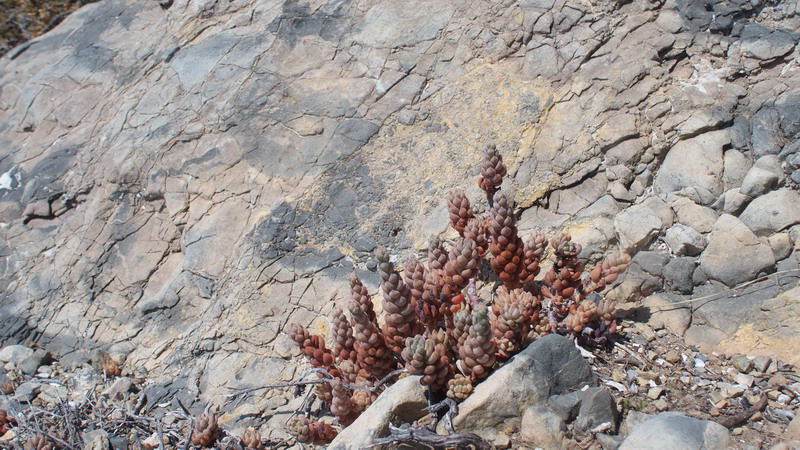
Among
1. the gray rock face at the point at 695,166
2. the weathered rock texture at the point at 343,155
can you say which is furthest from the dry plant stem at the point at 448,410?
the gray rock face at the point at 695,166

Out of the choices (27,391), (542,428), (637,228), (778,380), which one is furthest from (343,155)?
(778,380)

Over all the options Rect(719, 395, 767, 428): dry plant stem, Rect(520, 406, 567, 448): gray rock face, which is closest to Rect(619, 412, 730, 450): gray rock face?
Rect(719, 395, 767, 428): dry plant stem

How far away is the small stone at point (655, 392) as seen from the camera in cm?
346

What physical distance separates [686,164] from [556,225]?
92 cm

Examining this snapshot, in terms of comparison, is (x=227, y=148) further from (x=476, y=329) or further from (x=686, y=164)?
(x=686, y=164)

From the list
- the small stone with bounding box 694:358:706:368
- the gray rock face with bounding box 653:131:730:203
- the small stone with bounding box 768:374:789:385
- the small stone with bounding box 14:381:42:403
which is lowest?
the small stone with bounding box 768:374:789:385

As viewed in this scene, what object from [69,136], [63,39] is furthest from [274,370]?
[63,39]

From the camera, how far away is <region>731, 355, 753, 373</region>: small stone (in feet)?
11.5

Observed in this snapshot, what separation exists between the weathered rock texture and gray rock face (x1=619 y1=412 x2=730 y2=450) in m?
1.14

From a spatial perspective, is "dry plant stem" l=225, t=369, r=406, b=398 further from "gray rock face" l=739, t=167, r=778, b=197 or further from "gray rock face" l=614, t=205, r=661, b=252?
"gray rock face" l=739, t=167, r=778, b=197

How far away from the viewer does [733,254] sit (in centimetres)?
383

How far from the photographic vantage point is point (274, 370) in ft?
14.1

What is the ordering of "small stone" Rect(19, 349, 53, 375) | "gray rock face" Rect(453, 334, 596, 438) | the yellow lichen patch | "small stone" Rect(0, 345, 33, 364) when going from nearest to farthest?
"gray rock face" Rect(453, 334, 596, 438) → the yellow lichen patch → "small stone" Rect(19, 349, 53, 375) → "small stone" Rect(0, 345, 33, 364)

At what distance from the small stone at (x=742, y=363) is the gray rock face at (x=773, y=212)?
0.80 meters
